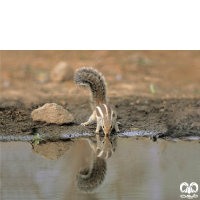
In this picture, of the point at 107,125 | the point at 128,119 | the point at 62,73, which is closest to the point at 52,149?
the point at 107,125

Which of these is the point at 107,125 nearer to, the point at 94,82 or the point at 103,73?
the point at 94,82

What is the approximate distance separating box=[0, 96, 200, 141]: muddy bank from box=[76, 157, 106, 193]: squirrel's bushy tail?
1597mm

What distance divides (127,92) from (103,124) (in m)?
3.72

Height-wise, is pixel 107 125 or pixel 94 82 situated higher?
pixel 94 82

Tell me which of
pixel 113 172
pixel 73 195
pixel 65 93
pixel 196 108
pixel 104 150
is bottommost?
pixel 73 195

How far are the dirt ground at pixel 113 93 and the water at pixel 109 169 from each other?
830 millimetres

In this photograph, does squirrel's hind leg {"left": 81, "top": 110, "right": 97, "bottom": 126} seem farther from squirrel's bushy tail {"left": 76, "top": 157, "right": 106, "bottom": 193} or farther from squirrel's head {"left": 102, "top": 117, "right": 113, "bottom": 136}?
squirrel's bushy tail {"left": 76, "top": 157, "right": 106, "bottom": 193}

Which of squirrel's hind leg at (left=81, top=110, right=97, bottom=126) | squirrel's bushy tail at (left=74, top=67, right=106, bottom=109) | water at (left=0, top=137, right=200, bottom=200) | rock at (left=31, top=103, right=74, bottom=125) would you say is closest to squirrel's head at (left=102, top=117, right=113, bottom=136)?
water at (left=0, top=137, right=200, bottom=200)

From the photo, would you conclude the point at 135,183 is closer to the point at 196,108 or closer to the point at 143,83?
the point at 196,108

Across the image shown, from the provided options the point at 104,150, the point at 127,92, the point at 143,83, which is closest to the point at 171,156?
the point at 104,150

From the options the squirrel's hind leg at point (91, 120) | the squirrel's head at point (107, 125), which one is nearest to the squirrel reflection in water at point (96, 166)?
the squirrel's head at point (107, 125)

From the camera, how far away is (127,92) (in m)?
11.3

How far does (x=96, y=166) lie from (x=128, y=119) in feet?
8.94

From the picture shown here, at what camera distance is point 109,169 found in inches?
242
